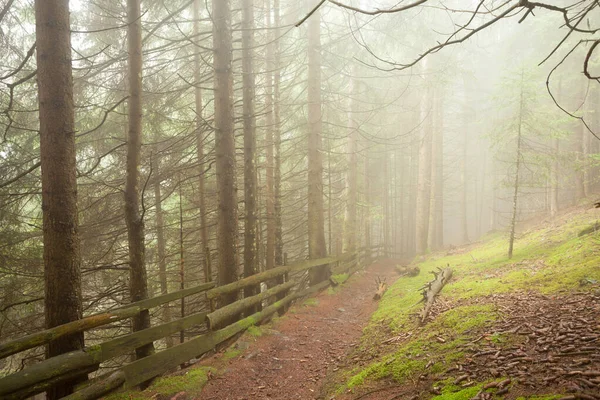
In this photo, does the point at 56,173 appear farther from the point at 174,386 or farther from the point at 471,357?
the point at 471,357

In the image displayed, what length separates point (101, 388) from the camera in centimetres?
447

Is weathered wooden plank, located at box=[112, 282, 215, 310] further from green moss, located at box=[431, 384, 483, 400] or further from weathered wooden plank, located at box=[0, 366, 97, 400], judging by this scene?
green moss, located at box=[431, 384, 483, 400]

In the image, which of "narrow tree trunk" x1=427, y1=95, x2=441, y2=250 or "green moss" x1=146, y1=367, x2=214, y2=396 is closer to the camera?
"green moss" x1=146, y1=367, x2=214, y2=396

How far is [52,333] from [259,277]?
15.9 feet

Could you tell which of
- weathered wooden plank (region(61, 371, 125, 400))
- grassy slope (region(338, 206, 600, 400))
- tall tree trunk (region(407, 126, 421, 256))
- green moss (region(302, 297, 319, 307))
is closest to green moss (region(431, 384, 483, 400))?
grassy slope (region(338, 206, 600, 400))

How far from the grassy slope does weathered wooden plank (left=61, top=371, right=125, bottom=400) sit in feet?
10.3

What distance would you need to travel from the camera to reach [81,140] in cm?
1038

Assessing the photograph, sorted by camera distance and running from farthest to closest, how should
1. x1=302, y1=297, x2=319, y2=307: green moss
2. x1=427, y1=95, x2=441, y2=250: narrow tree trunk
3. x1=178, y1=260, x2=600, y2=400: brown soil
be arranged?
x1=427, y1=95, x2=441, y2=250: narrow tree trunk < x1=302, y1=297, x2=319, y2=307: green moss < x1=178, y1=260, x2=600, y2=400: brown soil

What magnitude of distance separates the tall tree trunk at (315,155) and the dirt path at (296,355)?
8.01 ft

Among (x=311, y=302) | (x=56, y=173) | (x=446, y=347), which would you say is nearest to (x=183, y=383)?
(x=56, y=173)

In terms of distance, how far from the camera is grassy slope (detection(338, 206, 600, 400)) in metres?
4.89

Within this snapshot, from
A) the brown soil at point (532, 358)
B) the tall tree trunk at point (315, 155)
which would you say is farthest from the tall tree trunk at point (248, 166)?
the brown soil at point (532, 358)

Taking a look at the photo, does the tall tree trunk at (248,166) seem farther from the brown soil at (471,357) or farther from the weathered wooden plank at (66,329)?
the weathered wooden plank at (66,329)

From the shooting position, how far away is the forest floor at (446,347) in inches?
142
